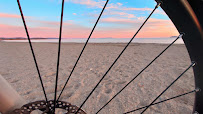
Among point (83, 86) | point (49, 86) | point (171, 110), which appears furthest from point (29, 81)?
point (171, 110)

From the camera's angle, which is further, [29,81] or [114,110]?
[29,81]

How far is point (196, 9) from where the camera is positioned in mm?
1026

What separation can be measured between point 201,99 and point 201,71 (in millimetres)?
285

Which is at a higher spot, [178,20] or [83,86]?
[178,20]

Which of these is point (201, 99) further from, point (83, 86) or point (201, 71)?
point (83, 86)

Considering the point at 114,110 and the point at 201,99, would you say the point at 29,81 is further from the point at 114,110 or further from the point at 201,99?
the point at 201,99

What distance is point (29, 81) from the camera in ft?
12.7

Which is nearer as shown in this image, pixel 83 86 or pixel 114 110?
pixel 114 110

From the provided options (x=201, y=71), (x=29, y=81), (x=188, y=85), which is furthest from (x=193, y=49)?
(x=29, y=81)

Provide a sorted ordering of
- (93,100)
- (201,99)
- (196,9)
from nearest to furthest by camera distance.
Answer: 1. (196,9)
2. (201,99)
3. (93,100)

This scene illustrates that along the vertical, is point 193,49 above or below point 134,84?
above

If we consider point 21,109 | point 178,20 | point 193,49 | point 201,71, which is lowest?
point 21,109

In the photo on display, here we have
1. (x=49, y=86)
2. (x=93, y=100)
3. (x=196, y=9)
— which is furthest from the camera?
(x=49, y=86)

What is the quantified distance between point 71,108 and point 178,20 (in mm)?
1080
